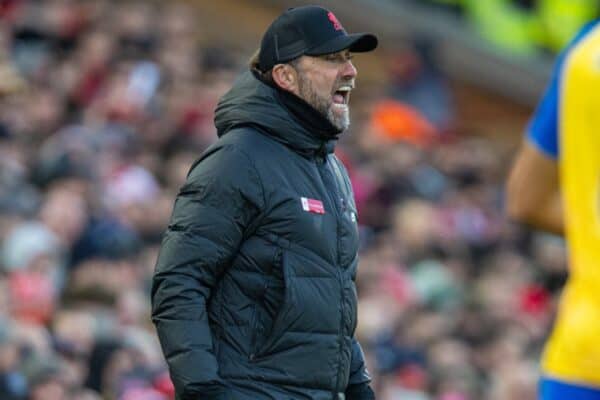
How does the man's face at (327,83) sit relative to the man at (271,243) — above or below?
above

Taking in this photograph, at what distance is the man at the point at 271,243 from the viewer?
16.5ft

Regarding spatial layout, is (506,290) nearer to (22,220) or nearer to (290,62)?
(22,220)

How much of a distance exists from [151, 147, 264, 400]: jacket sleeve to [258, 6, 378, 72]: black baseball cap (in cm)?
35

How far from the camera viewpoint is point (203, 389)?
4875 mm

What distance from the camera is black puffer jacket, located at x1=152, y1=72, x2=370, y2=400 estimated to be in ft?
16.5

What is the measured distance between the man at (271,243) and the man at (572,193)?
83 cm

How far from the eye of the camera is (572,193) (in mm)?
4242

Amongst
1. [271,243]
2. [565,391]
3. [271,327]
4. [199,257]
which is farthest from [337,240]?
[565,391]

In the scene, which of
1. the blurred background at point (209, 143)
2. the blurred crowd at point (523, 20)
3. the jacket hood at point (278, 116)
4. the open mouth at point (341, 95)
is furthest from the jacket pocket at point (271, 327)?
the blurred crowd at point (523, 20)

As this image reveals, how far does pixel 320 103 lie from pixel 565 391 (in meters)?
1.32

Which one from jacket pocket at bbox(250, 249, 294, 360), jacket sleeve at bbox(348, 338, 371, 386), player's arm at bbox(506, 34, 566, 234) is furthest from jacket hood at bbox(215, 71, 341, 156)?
player's arm at bbox(506, 34, 566, 234)

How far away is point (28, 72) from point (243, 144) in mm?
7489

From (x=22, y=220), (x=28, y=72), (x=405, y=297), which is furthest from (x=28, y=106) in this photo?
(x=405, y=297)

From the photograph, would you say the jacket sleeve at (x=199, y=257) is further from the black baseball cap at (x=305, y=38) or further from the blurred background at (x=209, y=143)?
the blurred background at (x=209, y=143)
